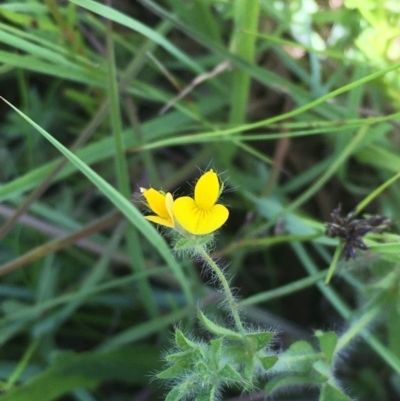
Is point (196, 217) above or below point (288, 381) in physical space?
above

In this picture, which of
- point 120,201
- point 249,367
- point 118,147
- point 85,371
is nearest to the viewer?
point 249,367

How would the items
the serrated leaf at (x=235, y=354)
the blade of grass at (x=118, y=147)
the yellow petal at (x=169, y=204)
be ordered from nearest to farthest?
the yellow petal at (x=169, y=204) < the serrated leaf at (x=235, y=354) < the blade of grass at (x=118, y=147)

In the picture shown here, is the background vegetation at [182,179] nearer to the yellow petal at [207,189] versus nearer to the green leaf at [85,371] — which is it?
the green leaf at [85,371]

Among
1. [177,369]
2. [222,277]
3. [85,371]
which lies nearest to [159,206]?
[222,277]

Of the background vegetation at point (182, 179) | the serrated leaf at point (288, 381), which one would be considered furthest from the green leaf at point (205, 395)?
the background vegetation at point (182, 179)

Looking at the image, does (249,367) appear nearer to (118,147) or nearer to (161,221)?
(161,221)

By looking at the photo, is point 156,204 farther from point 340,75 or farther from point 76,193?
point 76,193

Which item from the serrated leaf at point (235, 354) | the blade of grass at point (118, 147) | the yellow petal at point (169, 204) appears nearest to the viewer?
the yellow petal at point (169, 204)
